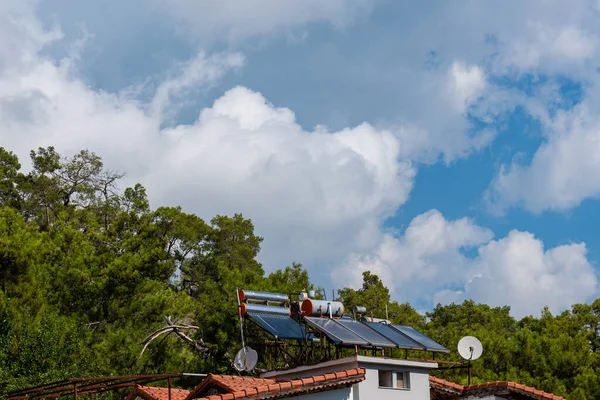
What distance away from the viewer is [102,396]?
121 feet

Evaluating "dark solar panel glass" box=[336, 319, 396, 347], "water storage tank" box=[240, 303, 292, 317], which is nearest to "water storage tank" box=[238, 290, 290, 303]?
"water storage tank" box=[240, 303, 292, 317]

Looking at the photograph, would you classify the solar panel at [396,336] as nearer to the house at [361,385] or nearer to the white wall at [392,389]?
the house at [361,385]

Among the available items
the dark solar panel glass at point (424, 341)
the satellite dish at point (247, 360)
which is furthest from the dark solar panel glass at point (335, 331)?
the dark solar panel glass at point (424, 341)

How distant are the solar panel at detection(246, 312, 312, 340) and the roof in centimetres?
518

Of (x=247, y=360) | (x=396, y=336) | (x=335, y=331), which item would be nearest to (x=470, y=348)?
(x=396, y=336)

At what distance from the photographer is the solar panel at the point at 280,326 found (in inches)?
1035

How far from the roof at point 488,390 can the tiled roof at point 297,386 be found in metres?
5.26

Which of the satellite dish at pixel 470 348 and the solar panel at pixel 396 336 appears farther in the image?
the satellite dish at pixel 470 348

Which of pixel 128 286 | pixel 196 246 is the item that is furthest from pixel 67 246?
pixel 196 246

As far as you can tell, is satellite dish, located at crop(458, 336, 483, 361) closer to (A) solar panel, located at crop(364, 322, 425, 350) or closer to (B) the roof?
(B) the roof

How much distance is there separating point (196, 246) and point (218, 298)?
81.0 ft

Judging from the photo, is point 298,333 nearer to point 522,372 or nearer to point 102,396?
point 102,396

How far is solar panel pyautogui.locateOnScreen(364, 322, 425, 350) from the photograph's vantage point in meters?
27.6

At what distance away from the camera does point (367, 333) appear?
1078 inches
